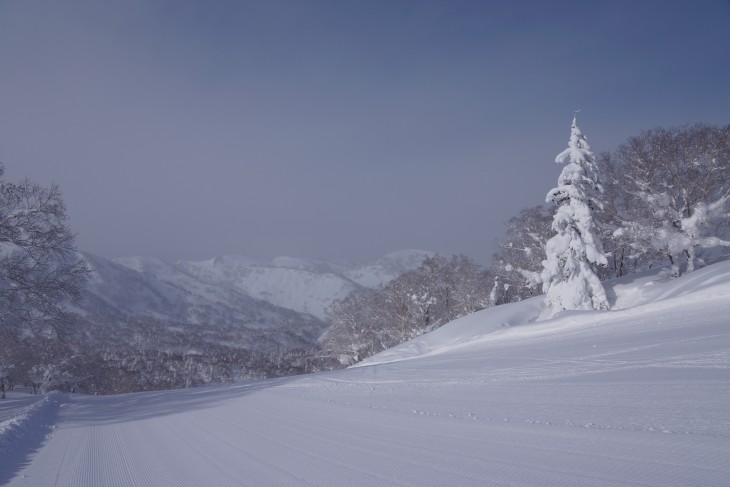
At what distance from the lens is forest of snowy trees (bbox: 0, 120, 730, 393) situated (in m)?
14.8

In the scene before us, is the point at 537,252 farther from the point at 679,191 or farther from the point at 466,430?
the point at 466,430

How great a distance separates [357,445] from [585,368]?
473 centimetres

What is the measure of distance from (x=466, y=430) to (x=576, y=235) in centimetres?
2061

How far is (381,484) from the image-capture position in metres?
3.83

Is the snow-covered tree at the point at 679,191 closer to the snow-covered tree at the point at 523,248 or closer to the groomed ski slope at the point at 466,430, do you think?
the snow-covered tree at the point at 523,248

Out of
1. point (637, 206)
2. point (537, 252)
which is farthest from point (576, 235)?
point (537, 252)

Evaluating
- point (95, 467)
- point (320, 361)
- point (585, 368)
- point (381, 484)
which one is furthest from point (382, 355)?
point (320, 361)

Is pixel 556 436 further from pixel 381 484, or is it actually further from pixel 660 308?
pixel 660 308

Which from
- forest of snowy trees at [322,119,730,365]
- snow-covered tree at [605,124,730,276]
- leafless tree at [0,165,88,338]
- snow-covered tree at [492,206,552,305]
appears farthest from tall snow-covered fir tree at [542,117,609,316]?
leafless tree at [0,165,88,338]

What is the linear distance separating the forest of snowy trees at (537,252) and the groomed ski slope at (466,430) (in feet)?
18.6

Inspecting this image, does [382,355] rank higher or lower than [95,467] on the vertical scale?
lower

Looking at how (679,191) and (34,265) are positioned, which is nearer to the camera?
(34,265)

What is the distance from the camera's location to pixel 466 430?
5.19 m

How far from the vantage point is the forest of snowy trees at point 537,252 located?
48.5ft
